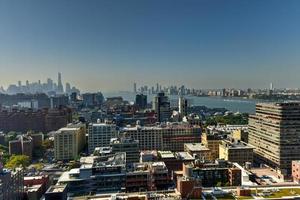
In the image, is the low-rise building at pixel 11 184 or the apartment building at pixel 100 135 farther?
the apartment building at pixel 100 135

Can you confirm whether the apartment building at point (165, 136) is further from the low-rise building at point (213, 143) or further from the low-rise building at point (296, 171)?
the low-rise building at point (296, 171)

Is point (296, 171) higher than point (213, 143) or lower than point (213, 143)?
lower

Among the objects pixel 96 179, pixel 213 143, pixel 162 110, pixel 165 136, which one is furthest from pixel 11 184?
pixel 162 110

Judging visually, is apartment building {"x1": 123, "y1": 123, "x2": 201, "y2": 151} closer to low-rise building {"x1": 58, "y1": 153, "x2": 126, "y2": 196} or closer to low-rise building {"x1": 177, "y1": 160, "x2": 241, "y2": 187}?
low-rise building {"x1": 177, "y1": 160, "x2": 241, "y2": 187}

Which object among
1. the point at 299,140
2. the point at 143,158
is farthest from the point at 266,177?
the point at 143,158

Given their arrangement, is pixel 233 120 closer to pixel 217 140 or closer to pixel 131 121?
pixel 131 121

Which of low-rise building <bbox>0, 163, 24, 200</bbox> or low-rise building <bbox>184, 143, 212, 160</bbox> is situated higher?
low-rise building <bbox>0, 163, 24, 200</bbox>

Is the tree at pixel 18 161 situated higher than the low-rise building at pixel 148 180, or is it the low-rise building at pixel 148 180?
the low-rise building at pixel 148 180

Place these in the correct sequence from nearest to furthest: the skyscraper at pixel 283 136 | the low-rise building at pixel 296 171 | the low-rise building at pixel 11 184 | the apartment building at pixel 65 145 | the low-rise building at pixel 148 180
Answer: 1. the low-rise building at pixel 11 184
2. the low-rise building at pixel 148 180
3. the low-rise building at pixel 296 171
4. the skyscraper at pixel 283 136
5. the apartment building at pixel 65 145

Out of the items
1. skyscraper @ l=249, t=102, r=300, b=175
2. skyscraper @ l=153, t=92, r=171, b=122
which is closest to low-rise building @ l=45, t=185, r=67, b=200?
skyscraper @ l=249, t=102, r=300, b=175

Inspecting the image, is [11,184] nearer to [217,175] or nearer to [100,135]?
[217,175]

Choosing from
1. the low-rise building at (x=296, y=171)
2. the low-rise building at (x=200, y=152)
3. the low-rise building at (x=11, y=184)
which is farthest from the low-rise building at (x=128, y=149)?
the low-rise building at (x=296, y=171)
